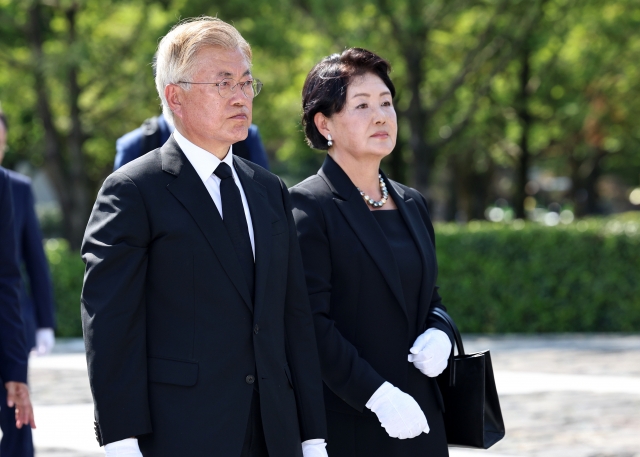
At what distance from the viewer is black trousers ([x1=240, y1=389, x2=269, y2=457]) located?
2.63 meters

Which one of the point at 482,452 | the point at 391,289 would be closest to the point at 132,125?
the point at 482,452

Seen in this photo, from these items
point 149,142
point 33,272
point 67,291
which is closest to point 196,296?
point 149,142

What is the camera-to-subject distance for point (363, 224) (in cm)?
333

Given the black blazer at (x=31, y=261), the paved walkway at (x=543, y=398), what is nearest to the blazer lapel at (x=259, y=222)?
the black blazer at (x=31, y=261)

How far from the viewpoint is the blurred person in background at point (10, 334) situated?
3.63 m

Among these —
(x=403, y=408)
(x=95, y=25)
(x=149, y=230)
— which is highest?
(x=95, y=25)

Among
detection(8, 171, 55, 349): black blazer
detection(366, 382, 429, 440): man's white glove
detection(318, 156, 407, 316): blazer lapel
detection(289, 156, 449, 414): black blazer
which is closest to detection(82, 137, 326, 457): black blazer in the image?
detection(366, 382, 429, 440): man's white glove

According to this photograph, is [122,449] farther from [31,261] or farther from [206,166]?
[31,261]

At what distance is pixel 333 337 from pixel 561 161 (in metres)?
26.8

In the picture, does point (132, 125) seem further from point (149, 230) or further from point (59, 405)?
point (149, 230)

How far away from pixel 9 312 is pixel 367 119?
160 centimetres

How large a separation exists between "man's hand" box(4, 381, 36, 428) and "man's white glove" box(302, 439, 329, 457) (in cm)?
142

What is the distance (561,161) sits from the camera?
94.3 ft

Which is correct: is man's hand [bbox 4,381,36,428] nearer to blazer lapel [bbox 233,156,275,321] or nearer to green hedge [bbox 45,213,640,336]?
blazer lapel [bbox 233,156,275,321]
